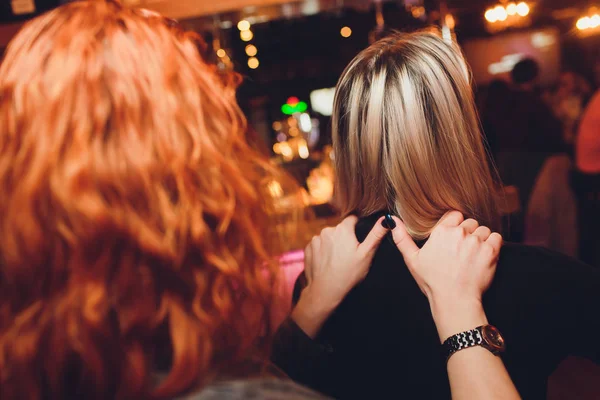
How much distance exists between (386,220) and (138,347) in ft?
1.98

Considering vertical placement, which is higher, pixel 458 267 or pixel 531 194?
pixel 458 267

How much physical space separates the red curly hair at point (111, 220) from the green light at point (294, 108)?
3518mm

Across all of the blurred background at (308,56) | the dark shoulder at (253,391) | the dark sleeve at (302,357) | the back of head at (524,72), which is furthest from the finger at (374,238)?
the back of head at (524,72)

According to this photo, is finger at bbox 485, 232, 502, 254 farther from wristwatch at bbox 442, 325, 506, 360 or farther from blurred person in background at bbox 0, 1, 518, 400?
blurred person in background at bbox 0, 1, 518, 400

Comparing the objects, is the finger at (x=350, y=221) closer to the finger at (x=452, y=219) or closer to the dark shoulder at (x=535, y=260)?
the finger at (x=452, y=219)

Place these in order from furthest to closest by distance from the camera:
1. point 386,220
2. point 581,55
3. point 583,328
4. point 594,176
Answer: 1. point 581,55
2. point 594,176
3. point 386,220
4. point 583,328

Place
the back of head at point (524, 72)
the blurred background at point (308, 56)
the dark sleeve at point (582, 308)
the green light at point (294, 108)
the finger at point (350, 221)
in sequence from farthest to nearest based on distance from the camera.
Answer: the green light at point (294, 108), the back of head at point (524, 72), the blurred background at point (308, 56), the finger at point (350, 221), the dark sleeve at point (582, 308)

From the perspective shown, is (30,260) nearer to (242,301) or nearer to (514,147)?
(242,301)

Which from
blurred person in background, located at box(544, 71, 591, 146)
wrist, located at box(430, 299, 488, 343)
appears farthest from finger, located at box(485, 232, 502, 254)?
blurred person in background, located at box(544, 71, 591, 146)

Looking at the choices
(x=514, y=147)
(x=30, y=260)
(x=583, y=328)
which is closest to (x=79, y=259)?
(x=30, y=260)

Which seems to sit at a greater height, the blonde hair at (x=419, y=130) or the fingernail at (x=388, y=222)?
the blonde hair at (x=419, y=130)

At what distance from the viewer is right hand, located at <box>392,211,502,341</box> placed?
2.94 feet

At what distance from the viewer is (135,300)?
0.62 m

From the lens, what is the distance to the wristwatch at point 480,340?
87 cm
